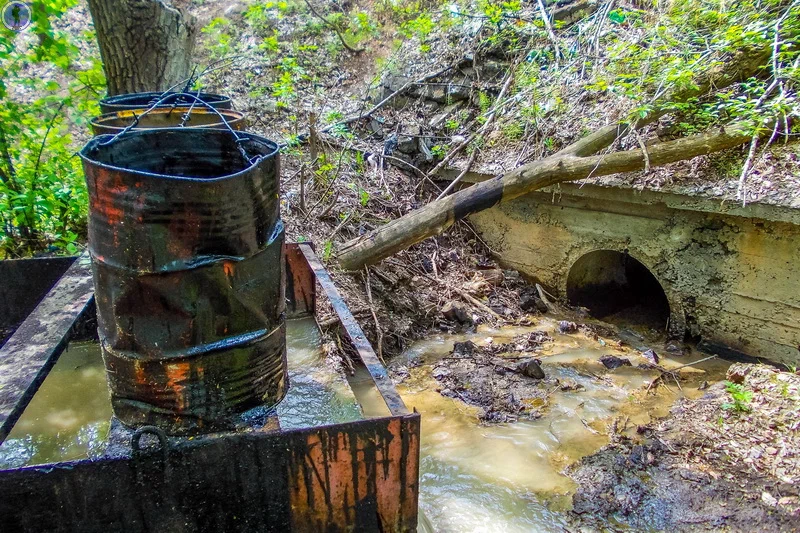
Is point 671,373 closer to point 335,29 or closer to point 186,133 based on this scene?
point 186,133

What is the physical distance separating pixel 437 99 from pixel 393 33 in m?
2.31

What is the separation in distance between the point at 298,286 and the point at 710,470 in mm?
3050

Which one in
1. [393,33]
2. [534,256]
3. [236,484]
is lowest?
[534,256]

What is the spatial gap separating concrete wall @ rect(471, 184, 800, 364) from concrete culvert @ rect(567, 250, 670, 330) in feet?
1.61

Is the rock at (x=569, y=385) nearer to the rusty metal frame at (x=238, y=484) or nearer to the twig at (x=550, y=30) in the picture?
the rusty metal frame at (x=238, y=484)

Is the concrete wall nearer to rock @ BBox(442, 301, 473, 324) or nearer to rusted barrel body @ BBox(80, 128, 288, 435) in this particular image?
rock @ BBox(442, 301, 473, 324)

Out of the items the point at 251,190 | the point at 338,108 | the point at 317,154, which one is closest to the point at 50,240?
the point at 317,154

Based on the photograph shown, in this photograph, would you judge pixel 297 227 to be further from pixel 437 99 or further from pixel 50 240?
pixel 437 99

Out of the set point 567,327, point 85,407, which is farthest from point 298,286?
point 567,327

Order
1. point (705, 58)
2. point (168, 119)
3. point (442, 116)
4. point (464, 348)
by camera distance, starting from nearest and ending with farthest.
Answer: point (168, 119) < point (464, 348) < point (705, 58) < point (442, 116)

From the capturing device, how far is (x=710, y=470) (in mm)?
3686

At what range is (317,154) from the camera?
6484mm

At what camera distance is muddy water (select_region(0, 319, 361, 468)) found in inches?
79.2

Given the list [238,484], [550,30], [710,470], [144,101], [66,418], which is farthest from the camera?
[550,30]
